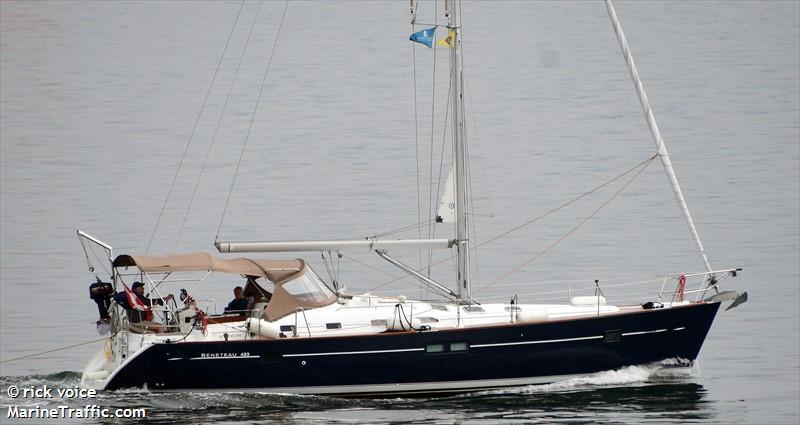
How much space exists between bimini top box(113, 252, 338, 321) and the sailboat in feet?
0.11

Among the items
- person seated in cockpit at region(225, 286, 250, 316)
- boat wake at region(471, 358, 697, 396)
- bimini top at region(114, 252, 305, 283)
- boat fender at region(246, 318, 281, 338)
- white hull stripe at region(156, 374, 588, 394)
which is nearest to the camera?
white hull stripe at region(156, 374, 588, 394)

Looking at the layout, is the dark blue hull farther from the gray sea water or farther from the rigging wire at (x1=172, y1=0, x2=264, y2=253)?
the rigging wire at (x1=172, y1=0, x2=264, y2=253)

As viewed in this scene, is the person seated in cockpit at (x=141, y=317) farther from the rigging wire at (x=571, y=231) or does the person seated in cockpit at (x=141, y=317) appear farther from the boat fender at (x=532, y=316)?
the rigging wire at (x=571, y=231)

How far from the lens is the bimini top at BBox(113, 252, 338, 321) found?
32.1m

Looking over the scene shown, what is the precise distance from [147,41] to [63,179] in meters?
37.5

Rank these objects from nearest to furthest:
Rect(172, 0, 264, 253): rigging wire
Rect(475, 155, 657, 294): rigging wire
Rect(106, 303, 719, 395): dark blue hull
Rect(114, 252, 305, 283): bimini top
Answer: Rect(106, 303, 719, 395): dark blue hull → Rect(114, 252, 305, 283): bimini top → Rect(475, 155, 657, 294): rigging wire → Rect(172, 0, 264, 253): rigging wire

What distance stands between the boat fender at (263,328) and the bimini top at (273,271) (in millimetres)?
712

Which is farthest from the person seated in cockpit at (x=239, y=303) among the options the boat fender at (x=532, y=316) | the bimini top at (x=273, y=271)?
the boat fender at (x=532, y=316)

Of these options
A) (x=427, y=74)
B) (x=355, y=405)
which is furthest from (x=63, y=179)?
(x=355, y=405)

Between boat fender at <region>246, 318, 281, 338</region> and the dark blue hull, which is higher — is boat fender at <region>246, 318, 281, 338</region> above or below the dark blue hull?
above

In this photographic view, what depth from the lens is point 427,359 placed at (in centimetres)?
3169

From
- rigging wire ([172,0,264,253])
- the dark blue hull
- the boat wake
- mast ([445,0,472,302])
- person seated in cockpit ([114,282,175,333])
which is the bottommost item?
the boat wake

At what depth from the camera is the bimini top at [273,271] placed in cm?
3212

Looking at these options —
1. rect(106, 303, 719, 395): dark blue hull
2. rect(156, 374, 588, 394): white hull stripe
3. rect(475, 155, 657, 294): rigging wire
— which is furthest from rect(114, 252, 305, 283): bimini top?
rect(475, 155, 657, 294): rigging wire
